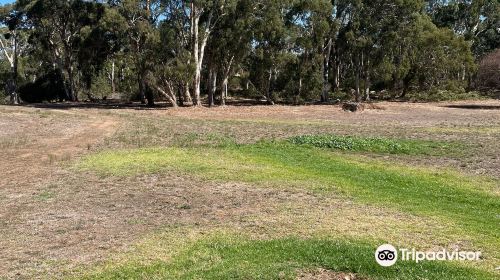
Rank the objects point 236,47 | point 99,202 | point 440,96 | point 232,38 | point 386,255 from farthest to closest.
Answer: point 440,96, point 236,47, point 232,38, point 99,202, point 386,255

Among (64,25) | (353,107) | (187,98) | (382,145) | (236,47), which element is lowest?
(382,145)

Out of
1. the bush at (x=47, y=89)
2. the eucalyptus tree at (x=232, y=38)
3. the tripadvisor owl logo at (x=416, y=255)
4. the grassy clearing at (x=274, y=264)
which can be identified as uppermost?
the eucalyptus tree at (x=232, y=38)

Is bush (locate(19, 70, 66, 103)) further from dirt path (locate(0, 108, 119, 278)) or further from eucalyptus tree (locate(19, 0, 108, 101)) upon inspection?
dirt path (locate(0, 108, 119, 278))

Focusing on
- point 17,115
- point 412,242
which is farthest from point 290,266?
point 17,115

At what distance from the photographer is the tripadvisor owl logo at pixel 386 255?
709 centimetres

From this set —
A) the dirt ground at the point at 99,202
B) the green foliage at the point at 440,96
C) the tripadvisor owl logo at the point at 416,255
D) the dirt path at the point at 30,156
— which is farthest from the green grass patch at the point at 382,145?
the green foliage at the point at 440,96

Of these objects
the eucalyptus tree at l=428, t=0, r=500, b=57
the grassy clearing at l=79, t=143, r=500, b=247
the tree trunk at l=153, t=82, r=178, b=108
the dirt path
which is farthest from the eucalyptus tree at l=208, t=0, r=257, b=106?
the eucalyptus tree at l=428, t=0, r=500, b=57

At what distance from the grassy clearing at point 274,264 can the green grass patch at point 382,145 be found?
10.7m

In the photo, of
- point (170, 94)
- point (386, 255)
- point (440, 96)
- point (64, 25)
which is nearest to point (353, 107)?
point (170, 94)

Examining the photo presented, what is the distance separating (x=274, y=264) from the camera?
719 cm

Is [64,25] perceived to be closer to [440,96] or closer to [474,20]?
[440,96]

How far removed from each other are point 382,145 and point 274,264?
1255 cm

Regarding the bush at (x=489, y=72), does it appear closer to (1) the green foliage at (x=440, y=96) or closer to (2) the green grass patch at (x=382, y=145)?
(1) the green foliage at (x=440, y=96)

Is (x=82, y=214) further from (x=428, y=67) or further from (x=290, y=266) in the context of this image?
(x=428, y=67)
